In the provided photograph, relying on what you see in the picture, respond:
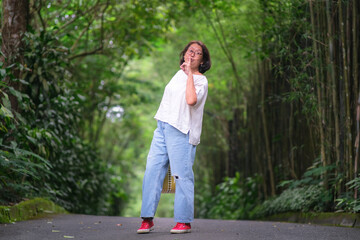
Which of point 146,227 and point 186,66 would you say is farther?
point 186,66

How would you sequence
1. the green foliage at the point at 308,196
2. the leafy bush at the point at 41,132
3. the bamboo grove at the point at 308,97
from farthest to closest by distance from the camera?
the green foliage at the point at 308,196 < the leafy bush at the point at 41,132 < the bamboo grove at the point at 308,97

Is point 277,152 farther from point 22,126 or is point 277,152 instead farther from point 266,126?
point 22,126

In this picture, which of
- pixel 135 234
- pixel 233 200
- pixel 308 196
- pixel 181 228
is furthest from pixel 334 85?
pixel 233 200

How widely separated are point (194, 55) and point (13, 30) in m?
2.58

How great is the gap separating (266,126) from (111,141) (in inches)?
410

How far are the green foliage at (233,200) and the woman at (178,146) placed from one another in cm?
445

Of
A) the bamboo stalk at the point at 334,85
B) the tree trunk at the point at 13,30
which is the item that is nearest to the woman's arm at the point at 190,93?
the bamboo stalk at the point at 334,85

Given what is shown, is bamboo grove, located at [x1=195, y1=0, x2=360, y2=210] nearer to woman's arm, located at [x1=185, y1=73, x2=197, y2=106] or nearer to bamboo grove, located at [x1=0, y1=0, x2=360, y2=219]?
bamboo grove, located at [x1=0, y1=0, x2=360, y2=219]

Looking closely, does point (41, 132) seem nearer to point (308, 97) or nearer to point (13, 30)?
point (13, 30)

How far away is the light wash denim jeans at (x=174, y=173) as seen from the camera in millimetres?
3545

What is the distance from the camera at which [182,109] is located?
3.61 metres

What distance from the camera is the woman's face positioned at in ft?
12.3

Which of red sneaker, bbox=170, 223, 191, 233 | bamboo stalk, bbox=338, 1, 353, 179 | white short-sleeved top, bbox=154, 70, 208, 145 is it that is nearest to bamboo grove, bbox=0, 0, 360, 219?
bamboo stalk, bbox=338, 1, 353, 179

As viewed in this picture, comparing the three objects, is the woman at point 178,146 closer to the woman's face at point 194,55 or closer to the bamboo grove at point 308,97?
the woman's face at point 194,55
